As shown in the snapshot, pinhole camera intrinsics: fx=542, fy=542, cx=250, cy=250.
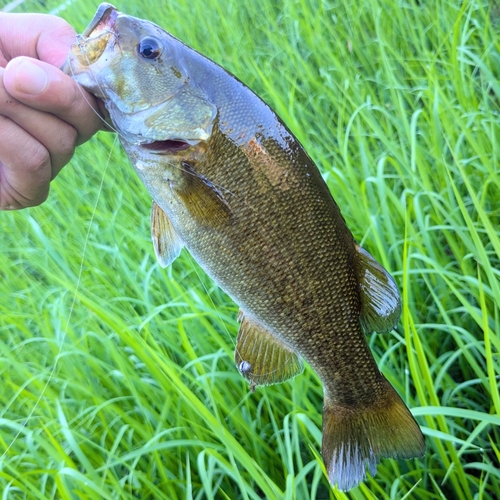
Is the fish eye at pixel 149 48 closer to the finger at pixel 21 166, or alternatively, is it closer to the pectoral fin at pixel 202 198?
the pectoral fin at pixel 202 198

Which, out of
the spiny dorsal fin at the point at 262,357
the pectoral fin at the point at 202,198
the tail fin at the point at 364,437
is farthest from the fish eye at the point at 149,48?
the tail fin at the point at 364,437

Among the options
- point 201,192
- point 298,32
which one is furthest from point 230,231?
point 298,32

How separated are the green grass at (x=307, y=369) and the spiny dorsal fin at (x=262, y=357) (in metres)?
0.14

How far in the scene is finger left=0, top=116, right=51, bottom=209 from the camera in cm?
132

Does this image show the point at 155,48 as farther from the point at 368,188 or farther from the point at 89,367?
the point at 89,367

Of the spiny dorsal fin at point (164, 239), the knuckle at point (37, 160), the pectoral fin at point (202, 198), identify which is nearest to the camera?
the pectoral fin at point (202, 198)

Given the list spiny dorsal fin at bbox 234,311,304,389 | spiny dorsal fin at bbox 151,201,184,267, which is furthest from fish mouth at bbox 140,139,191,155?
spiny dorsal fin at bbox 234,311,304,389

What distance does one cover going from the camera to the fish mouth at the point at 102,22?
1.17 meters

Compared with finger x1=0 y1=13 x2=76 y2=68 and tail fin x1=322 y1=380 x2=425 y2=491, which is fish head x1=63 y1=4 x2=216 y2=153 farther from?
tail fin x1=322 y1=380 x2=425 y2=491

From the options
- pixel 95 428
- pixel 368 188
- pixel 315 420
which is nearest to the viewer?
pixel 315 420

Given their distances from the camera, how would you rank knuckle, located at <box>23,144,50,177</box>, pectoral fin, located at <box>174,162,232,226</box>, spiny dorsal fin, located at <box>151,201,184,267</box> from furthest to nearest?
1. knuckle, located at <box>23,144,50,177</box>
2. spiny dorsal fin, located at <box>151,201,184,267</box>
3. pectoral fin, located at <box>174,162,232,226</box>

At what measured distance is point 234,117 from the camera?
3.76 feet

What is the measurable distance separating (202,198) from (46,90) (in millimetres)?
432

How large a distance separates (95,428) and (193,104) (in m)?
1.14
